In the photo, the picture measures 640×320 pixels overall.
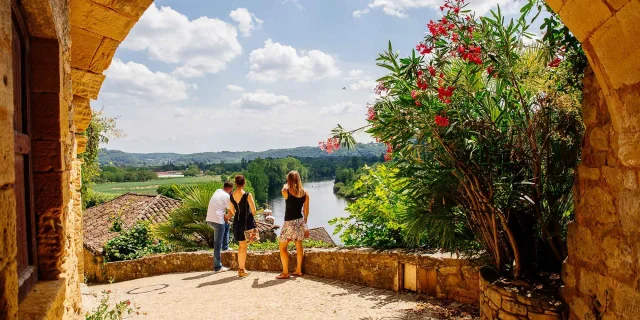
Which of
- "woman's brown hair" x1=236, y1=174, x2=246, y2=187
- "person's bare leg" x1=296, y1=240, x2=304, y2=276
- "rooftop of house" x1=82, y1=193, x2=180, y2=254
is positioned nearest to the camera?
"person's bare leg" x1=296, y1=240, x2=304, y2=276

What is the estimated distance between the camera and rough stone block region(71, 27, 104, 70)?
9.71 feet

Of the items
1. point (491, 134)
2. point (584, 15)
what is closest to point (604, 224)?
point (584, 15)

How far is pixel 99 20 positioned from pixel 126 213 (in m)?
13.1

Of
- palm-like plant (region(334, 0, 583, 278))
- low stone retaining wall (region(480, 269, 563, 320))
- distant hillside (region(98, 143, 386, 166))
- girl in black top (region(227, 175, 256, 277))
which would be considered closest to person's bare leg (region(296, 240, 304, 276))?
girl in black top (region(227, 175, 256, 277))

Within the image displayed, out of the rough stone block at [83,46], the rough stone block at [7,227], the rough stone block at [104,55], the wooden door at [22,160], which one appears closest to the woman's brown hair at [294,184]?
the rough stone block at [104,55]

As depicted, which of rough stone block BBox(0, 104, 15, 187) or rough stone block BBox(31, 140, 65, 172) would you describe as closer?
rough stone block BBox(0, 104, 15, 187)

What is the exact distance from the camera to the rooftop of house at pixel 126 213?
41.9 feet

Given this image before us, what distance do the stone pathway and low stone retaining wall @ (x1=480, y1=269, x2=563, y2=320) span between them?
496 millimetres

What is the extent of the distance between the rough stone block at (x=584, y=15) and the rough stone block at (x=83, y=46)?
2.86 metres

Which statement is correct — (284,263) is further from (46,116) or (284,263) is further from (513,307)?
(46,116)

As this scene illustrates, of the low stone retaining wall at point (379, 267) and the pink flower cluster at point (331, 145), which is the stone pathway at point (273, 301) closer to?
the low stone retaining wall at point (379, 267)

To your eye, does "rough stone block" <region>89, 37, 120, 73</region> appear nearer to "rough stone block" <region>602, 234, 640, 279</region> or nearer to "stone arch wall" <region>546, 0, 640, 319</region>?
"stone arch wall" <region>546, 0, 640, 319</region>

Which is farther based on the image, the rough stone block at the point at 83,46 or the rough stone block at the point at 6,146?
the rough stone block at the point at 83,46

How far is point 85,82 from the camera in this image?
3.42 m
